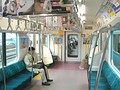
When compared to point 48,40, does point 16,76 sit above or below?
below

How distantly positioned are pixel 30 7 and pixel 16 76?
12.9ft

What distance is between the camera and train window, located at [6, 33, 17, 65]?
6.46 m

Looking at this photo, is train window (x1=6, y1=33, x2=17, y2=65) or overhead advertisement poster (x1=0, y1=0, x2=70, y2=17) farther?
train window (x1=6, y1=33, x2=17, y2=65)

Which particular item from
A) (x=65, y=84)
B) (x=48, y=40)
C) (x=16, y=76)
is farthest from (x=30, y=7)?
(x=48, y=40)

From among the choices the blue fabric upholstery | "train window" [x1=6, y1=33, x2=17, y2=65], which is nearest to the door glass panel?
the blue fabric upholstery

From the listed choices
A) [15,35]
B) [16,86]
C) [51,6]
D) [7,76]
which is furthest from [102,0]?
[15,35]

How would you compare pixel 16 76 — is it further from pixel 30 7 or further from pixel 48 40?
pixel 48 40

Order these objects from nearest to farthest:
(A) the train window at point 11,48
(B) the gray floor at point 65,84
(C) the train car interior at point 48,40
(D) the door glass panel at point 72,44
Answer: (C) the train car interior at point 48,40
(B) the gray floor at point 65,84
(A) the train window at point 11,48
(D) the door glass panel at point 72,44

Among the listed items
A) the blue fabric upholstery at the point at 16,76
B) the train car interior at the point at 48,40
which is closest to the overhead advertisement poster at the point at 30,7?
→ the train car interior at the point at 48,40

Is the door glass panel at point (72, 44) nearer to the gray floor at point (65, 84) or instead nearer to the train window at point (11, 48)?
the gray floor at point (65, 84)

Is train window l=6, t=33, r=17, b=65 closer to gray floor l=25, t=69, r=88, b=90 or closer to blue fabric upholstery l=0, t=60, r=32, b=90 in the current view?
blue fabric upholstery l=0, t=60, r=32, b=90

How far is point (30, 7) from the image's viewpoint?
272 cm

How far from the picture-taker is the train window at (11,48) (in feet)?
21.2

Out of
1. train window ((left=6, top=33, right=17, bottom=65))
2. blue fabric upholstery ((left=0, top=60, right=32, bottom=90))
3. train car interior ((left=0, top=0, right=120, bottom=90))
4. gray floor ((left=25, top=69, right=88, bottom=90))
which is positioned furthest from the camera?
train window ((left=6, top=33, right=17, bottom=65))
